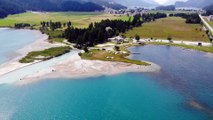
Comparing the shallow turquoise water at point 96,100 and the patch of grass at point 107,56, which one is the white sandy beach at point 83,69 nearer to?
the patch of grass at point 107,56

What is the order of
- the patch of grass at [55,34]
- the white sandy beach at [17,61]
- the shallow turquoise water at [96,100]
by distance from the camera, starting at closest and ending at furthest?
the shallow turquoise water at [96,100] → the white sandy beach at [17,61] → the patch of grass at [55,34]

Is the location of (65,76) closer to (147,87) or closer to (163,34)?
(147,87)

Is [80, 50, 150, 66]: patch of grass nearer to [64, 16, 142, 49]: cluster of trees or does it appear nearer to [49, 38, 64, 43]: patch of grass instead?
[64, 16, 142, 49]: cluster of trees

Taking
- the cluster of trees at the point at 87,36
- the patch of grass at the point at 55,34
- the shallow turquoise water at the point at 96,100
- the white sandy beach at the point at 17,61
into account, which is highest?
the cluster of trees at the point at 87,36

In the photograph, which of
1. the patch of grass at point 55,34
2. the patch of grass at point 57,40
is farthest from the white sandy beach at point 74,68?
the patch of grass at point 55,34

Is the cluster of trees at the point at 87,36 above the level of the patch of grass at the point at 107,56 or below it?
above

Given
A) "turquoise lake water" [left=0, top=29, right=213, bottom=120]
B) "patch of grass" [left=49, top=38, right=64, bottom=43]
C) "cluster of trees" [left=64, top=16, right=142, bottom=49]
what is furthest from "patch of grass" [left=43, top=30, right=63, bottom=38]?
"turquoise lake water" [left=0, top=29, right=213, bottom=120]
